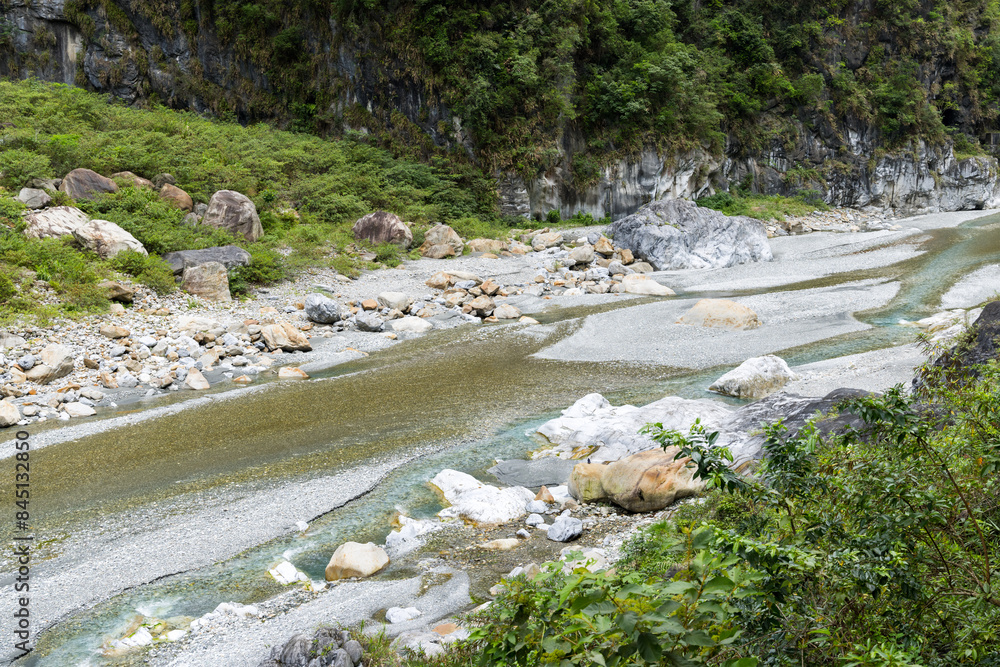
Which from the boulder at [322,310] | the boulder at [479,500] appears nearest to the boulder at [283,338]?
the boulder at [322,310]

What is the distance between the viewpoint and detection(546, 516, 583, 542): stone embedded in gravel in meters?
6.30

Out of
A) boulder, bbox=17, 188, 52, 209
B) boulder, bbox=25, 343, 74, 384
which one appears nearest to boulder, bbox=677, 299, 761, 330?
boulder, bbox=25, 343, 74, 384

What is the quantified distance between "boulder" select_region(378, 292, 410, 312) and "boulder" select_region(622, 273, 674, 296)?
6.56 metres

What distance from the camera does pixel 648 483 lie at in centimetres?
671

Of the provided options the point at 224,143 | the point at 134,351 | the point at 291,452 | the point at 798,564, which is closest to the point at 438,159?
the point at 224,143

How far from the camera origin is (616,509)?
22.4 feet

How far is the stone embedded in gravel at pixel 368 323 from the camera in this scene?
50.7ft

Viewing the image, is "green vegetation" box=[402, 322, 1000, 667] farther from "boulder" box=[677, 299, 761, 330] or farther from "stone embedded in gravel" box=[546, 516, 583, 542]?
"boulder" box=[677, 299, 761, 330]

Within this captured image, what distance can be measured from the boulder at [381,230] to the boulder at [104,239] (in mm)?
7496

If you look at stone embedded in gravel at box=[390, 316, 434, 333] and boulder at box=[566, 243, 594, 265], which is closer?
stone embedded in gravel at box=[390, 316, 434, 333]

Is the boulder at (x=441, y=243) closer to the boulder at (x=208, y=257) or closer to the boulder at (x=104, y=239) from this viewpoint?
the boulder at (x=208, y=257)

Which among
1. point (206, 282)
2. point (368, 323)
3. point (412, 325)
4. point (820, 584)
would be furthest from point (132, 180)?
point (820, 584)

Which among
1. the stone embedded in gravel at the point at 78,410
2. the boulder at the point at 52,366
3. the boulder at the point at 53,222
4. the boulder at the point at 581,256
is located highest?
the boulder at the point at 53,222

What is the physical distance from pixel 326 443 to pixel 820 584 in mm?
7707
